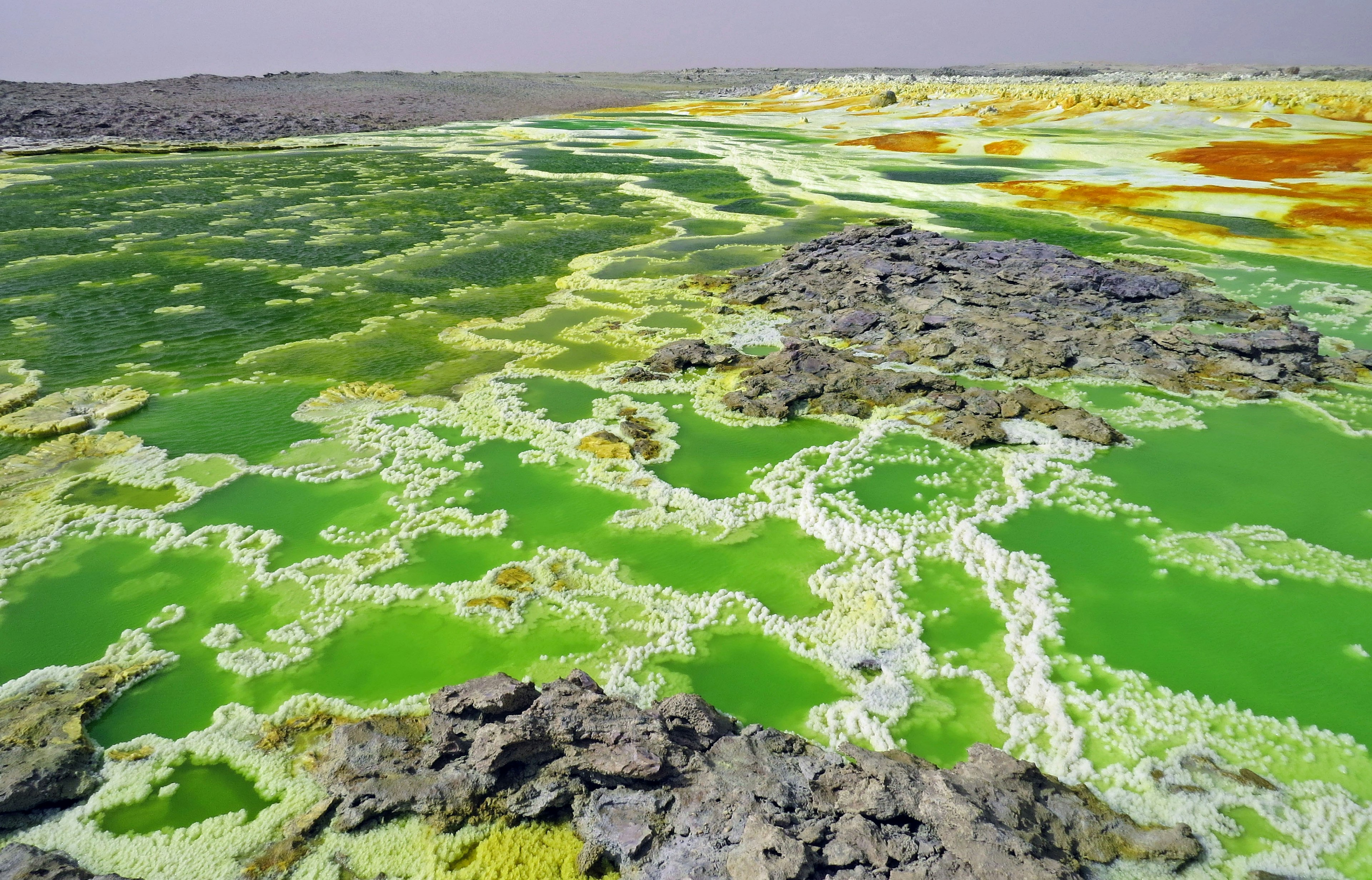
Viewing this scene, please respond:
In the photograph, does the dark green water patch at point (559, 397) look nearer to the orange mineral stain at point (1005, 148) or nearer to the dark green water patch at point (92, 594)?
the dark green water patch at point (92, 594)

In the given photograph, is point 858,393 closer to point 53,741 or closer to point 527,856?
point 527,856

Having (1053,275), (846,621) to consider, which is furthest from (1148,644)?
(1053,275)

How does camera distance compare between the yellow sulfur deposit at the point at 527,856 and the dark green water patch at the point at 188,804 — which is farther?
the dark green water patch at the point at 188,804

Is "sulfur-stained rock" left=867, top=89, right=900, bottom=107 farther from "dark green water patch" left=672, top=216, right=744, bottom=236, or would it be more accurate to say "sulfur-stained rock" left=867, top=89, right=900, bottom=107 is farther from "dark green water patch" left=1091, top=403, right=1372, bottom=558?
"dark green water patch" left=1091, top=403, right=1372, bottom=558

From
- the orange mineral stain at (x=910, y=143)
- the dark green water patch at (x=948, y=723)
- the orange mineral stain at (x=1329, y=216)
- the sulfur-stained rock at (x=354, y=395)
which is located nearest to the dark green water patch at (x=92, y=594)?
the sulfur-stained rock at (x=354, y=395)

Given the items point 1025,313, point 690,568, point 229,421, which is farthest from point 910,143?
point 690,568
